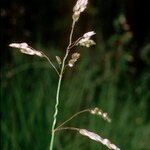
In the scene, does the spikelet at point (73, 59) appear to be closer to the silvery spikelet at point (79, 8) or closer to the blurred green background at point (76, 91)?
the silvery spikelet at point (79, 8)

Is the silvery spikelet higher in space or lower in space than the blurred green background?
lower

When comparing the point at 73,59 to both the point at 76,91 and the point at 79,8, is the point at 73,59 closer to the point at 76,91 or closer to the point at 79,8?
the point at 79,8

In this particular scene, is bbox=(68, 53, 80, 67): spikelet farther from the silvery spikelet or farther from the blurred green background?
the blurred green background

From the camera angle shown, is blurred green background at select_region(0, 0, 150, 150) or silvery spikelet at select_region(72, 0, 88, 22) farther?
blurred green background at select_region(0, 0, 150, 150)

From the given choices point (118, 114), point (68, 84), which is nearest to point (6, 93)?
point (68, 84)

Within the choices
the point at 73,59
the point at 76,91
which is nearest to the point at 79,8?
the point at 73,59

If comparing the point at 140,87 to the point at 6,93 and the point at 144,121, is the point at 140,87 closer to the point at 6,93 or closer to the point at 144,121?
the point at 144,121

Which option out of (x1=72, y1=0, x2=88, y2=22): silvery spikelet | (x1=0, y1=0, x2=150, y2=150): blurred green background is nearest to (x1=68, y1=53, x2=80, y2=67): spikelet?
(x1=72, y1=0, x2=88, y2=22): silvery spikelet

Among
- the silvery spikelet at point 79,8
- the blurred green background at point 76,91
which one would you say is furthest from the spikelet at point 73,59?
the blurred green background at point 76,91
